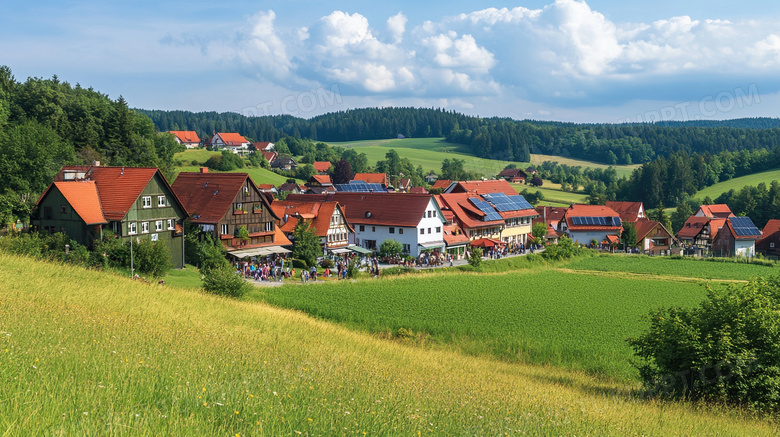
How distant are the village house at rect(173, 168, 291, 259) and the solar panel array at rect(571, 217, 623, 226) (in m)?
51.9

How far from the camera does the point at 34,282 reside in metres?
18.4

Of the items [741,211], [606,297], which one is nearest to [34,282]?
[606,297]

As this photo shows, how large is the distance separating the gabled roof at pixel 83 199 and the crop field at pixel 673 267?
4562 cm

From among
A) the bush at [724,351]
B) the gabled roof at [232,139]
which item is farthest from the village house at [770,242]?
the gabled roof at [232,139]

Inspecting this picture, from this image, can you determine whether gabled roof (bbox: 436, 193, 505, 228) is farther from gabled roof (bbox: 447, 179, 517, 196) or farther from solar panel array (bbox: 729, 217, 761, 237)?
solar panel array (bbox: 729, 217, 761, 237)

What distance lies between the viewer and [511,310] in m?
36.9

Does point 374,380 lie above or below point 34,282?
below

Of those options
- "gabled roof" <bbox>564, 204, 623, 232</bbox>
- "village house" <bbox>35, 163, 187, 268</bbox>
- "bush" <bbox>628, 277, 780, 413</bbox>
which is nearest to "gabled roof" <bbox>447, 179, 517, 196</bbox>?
"gabled roof" <bbox>564, 204, 623, 232</bbox>

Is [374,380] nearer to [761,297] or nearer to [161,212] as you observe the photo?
[761,297]

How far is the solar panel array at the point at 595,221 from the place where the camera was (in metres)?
91.8

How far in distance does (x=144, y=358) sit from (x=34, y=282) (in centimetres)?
1048

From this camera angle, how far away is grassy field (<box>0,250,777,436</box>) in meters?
7.62

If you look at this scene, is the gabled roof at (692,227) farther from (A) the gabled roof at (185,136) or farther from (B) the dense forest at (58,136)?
(A) the gabled roof at (185,136)

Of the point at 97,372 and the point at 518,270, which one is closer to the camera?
the point at 97,372
